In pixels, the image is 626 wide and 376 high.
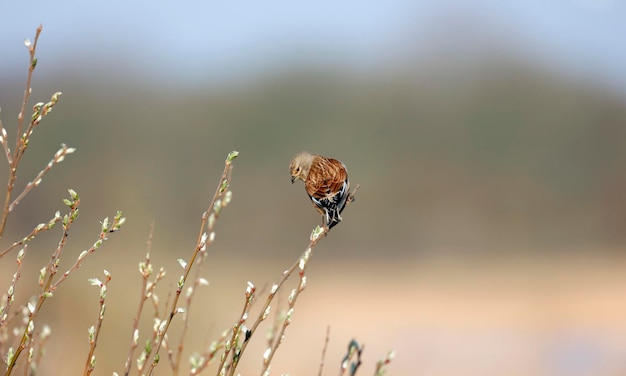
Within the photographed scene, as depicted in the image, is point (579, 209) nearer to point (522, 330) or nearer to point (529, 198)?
point (529, 198)

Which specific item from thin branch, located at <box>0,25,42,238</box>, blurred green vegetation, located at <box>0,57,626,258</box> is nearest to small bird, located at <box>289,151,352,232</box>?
thin branch, located at <box>0,25,42,238</box>

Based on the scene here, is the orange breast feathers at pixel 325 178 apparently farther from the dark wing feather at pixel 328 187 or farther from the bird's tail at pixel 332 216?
the bird's tail at pixel 332 216

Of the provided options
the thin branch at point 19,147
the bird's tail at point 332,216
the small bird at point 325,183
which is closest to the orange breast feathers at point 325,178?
the small bird at point 325,183

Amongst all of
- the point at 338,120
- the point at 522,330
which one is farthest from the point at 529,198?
the point at 522,330

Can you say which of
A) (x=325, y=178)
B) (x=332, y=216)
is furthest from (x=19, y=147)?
(x=325, y=178)

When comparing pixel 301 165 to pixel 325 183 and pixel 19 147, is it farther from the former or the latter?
pixel 19 147

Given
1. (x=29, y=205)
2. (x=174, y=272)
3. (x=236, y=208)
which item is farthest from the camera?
(x=236, y=208)
